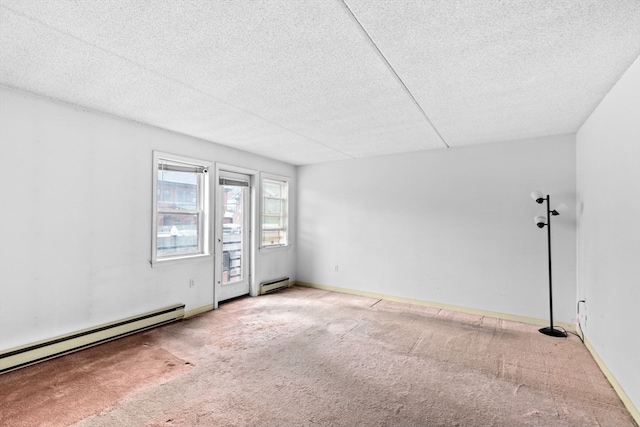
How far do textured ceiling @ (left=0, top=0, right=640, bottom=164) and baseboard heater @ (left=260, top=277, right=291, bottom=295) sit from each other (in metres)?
3.02

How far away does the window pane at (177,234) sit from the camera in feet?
13.2

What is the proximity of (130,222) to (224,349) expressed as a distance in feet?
6.13

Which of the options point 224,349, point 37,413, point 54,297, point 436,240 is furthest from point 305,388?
point 436,240

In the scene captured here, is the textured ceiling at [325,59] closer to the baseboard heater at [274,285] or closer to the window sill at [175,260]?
the window sill at [175,260]

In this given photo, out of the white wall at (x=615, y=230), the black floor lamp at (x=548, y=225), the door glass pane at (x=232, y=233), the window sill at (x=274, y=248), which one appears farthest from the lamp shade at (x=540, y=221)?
the door glass pane at (x=232, y=233)

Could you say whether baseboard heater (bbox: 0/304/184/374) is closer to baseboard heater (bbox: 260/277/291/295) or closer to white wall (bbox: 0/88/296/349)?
white wall (bbox: 0/88/296/349)

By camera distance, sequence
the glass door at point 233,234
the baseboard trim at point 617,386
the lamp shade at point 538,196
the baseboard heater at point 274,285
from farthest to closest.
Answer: the baseboard heater at point 274,285 → the glass door at point 233,234 → the lamp shade at point 538,196 → the baseboard trim at point 617,386

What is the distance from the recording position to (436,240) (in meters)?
4.79

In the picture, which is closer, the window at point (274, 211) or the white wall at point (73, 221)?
the white wall at point (73, 221)

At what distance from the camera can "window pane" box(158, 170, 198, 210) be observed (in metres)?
4.03

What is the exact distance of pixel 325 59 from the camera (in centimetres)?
218

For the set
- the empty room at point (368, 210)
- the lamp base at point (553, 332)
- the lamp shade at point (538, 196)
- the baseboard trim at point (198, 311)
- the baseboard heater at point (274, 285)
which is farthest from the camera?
the baseboard heater at point (274, 285)

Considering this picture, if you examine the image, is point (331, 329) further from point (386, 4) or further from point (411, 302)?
point (386, 4)

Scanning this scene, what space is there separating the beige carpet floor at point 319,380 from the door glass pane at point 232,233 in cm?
124
